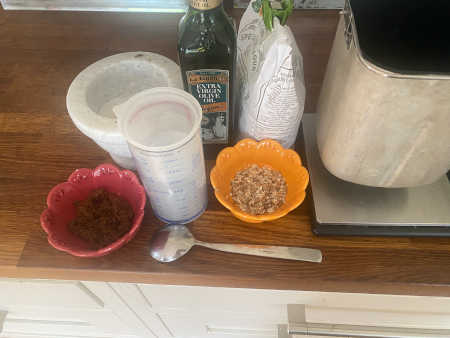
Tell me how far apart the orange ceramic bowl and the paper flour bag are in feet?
0.05

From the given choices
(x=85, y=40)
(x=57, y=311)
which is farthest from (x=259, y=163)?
(x=57, y=311)

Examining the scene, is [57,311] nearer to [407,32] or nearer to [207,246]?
[207,246]

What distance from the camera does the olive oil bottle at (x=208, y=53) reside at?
0.40 metres

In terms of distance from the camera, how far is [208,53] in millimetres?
407

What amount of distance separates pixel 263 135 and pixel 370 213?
17cm

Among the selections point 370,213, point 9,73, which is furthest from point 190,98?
point 9,73

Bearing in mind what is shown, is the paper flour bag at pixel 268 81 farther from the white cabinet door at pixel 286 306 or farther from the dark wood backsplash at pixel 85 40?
the white cabinet door at pixel 286 306

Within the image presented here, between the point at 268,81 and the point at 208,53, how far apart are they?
8cm

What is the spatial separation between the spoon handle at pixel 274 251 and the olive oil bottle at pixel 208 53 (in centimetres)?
18

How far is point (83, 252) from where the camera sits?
390 mm

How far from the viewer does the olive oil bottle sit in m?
0.40

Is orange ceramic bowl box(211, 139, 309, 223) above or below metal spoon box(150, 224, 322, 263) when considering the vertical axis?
above

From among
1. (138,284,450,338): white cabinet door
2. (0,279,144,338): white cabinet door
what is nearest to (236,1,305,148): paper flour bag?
(138,284,450,338): white cabinet door

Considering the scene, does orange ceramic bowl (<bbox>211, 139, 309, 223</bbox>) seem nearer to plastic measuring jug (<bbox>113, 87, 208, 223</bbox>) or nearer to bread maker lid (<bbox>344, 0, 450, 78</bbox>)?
plastic measuring jug (<bbox>113, 87, 208, 223</bbox>)
